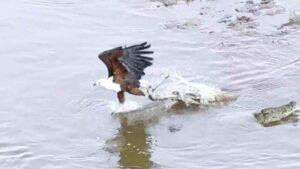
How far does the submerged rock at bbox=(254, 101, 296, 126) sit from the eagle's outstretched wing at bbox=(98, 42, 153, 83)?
1.28 meters

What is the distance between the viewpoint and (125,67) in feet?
28.1

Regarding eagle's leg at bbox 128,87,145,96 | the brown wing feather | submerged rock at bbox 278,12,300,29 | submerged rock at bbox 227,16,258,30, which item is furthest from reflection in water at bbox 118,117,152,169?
submerged rock at bbox 278,12,300,29

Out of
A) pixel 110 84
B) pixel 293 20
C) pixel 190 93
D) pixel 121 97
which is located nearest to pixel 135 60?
pixel 110 84

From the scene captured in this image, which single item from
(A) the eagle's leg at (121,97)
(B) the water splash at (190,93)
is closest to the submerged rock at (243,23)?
(B) the water splash at (190,93)

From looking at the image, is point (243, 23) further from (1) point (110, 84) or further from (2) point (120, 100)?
(1) point (110, 84)

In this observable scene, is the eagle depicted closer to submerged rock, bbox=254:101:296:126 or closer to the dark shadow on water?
the dark shadow on water

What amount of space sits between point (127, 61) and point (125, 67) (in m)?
0.10

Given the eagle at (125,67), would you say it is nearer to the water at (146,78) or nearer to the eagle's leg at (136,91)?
the eagle's leg at (136,91)

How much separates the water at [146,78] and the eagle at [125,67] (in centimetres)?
30

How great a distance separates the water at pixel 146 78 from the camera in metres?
7.81

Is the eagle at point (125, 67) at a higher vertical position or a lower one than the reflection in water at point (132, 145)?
higher

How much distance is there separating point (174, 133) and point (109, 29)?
3.52 m

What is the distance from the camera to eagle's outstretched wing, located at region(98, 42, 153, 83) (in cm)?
839

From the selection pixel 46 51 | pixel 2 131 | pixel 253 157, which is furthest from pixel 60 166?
pixel 46 51
